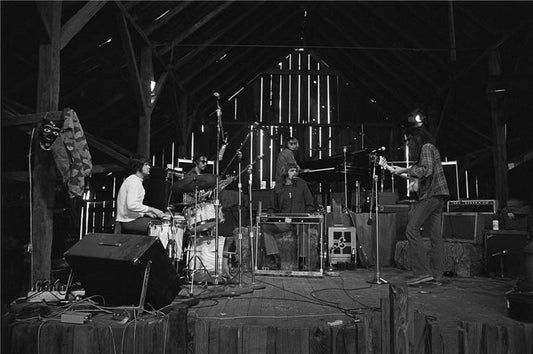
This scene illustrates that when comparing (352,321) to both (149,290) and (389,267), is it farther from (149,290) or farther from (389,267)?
(389,267)

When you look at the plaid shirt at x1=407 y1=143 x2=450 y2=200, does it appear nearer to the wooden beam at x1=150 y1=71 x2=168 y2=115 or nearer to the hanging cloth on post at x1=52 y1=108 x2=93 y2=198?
the hanging cloth on post at x1=52 y1=108 x2=93 y2=198

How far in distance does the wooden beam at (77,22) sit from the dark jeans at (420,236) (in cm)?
442

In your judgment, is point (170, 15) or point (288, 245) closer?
point (288, 245)

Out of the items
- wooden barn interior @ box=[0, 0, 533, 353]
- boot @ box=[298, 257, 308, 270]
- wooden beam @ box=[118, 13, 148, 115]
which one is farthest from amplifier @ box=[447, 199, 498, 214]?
wooden beam @ box=[118, 13, 148, 115]

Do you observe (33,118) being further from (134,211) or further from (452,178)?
(452,178)

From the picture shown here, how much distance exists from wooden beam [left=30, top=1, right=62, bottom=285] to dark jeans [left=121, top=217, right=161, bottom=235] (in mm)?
811

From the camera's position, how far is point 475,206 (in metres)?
6.25

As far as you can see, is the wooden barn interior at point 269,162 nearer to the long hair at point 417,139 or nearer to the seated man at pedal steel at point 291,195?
the long hair at point 417,139

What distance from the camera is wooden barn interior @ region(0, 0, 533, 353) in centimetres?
287

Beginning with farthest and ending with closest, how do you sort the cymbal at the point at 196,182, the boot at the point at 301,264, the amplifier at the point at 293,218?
the boot at the point at 301,264 → the amplifier at the point at 293,218 → the cymbal at the point at 196,182

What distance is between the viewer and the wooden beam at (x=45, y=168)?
396 centimetres

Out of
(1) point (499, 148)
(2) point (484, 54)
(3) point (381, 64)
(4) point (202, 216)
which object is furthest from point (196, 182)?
(3) point (381, 64)

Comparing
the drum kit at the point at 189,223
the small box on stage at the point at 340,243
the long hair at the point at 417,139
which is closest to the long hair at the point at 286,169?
the small box on stage at the point at 340,243

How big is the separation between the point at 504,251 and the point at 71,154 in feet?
18.4
